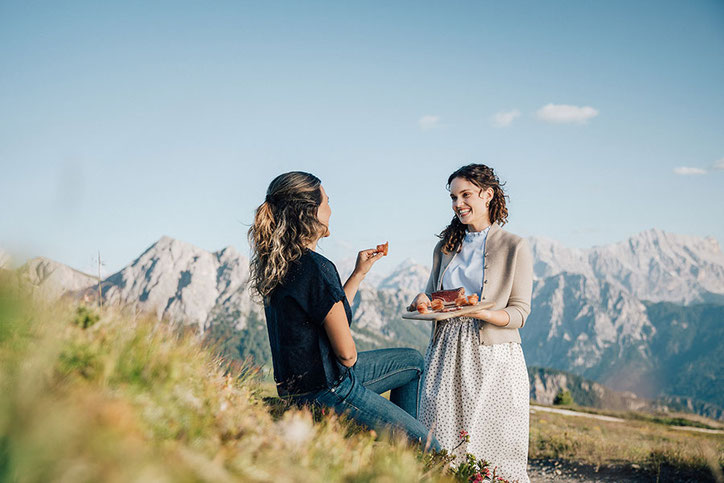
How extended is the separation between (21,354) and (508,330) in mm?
4747

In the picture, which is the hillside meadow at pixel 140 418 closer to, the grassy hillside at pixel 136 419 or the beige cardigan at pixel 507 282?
the grassy hillside at pixel 136 419

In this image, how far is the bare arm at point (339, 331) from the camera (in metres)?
4.18

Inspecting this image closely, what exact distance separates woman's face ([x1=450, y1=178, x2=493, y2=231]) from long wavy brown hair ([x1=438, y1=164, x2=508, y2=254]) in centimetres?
5

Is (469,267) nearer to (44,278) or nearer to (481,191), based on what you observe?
(481,191)

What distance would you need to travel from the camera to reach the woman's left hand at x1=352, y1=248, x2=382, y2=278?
5512 millimetres

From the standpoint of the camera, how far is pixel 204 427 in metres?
2.70

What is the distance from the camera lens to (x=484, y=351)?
5859mm

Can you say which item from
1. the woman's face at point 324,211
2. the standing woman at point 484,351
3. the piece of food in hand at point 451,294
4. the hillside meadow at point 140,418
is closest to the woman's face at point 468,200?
the standing woman at point 484,351

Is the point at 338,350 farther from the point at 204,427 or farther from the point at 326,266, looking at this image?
the point at 204,427

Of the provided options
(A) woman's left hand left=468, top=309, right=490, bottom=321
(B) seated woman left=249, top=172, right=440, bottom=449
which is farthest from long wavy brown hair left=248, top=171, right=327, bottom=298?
(A) woman's left hand left=468, top=309, right=490, bottom=321

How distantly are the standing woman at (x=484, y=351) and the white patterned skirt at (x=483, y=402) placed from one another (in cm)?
1

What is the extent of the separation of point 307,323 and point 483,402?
259 cm

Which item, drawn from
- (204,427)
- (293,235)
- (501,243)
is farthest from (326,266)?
(501,243)

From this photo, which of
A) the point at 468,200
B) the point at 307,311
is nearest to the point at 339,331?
the point at 307,311
